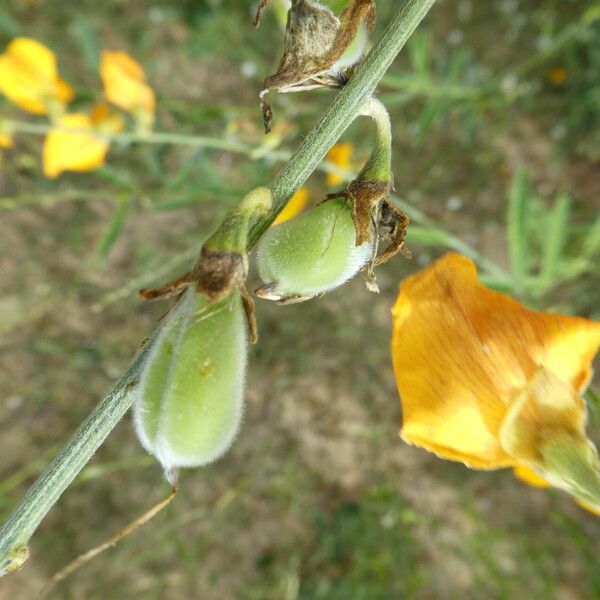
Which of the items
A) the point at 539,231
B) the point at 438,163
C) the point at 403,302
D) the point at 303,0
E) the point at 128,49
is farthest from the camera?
the point at 128,49

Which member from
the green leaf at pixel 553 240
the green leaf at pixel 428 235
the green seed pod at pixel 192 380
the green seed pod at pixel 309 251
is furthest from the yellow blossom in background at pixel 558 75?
the green seed pod at pixel 192 380

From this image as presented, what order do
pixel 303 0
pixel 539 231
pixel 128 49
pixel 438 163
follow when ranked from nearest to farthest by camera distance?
pixel 303 0 → pixel 539 231 → pixel 438 163 → pixel 128 49

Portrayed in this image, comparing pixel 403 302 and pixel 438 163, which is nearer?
pixel 403 302

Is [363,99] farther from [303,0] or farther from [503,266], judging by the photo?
[503,266]

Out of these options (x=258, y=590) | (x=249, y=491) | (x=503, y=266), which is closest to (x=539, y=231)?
(x=503, y=266)

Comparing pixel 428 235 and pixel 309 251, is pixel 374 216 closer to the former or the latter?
pixel 309 251

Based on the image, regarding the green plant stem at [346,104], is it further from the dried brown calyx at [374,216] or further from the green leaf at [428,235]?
the green leaf at [428,235]

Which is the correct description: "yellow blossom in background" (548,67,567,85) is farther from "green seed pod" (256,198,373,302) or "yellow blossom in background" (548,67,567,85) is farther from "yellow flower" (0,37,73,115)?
"green seed pod" (256,198,373,302)

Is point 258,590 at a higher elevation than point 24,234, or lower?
lower
